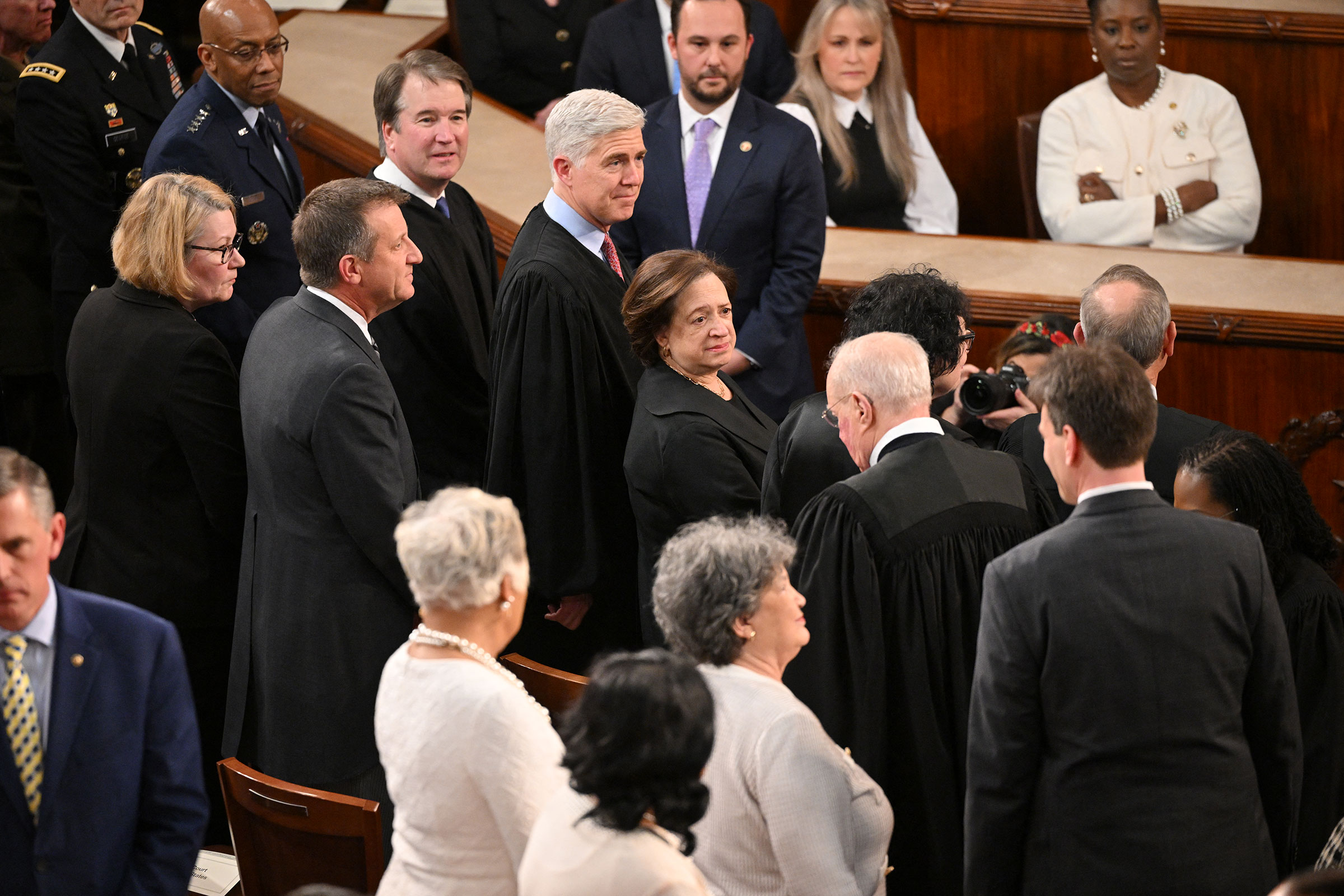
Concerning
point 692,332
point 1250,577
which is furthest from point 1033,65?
point 1250,577

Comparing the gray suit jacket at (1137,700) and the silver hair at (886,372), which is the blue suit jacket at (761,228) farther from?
the gray suit jacket at (1137,700)

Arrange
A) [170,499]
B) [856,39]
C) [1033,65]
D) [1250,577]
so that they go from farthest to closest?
[1033,65], [856,39], [170,499], [1250,577]

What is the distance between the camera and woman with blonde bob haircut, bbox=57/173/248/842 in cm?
291

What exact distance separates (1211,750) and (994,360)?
1763 millimetres

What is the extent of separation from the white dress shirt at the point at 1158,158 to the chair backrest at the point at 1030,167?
0.46 feet

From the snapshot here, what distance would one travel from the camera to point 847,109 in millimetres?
4785

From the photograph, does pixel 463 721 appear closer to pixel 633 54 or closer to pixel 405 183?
pixel 405 183

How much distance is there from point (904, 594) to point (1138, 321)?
0.85 meters

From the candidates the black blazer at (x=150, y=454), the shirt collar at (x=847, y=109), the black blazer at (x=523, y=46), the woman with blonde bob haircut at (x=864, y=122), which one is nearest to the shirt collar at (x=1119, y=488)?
the black blazer at (x=150, y=454)

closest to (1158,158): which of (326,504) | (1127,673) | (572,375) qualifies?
(572,375)

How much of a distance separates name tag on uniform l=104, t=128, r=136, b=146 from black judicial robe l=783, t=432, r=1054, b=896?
240 cm

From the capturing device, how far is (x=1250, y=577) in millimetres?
2160

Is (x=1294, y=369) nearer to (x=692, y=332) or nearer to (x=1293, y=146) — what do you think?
(x=1293, y=146)

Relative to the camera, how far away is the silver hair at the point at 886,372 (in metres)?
2.62
